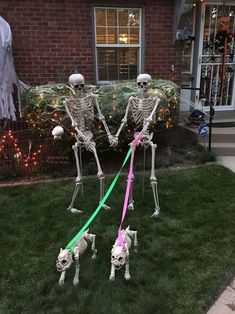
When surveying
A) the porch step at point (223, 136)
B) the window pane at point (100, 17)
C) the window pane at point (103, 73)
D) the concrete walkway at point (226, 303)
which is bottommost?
the concrete walkway at point (226, 303)

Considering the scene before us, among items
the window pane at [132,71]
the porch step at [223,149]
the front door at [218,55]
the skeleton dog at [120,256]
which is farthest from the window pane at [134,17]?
the skeleton dog at [120,256]

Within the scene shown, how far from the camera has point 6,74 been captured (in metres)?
5.77

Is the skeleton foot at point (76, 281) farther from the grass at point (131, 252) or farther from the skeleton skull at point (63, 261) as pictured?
the skeleton skull at point (63, 261)

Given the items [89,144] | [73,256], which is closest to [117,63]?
[89,144]

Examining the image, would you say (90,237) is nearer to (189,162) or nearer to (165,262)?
(165,262)

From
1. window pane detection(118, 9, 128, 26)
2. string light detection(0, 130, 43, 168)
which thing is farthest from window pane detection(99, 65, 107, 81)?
string light detection(0, 130, 43, 168)

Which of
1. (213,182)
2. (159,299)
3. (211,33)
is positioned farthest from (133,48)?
(159,299)

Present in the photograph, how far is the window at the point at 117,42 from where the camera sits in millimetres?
6703

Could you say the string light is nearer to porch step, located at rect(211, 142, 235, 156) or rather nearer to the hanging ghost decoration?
the hanging ghost decoration

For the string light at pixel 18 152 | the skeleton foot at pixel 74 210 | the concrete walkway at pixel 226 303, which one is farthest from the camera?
the string light at pixel 18 152

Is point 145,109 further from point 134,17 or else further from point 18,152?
point 134,17

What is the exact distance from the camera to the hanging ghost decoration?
18.6ft

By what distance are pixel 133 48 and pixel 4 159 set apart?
3.80 m

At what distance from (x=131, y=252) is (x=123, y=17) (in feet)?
17.4
